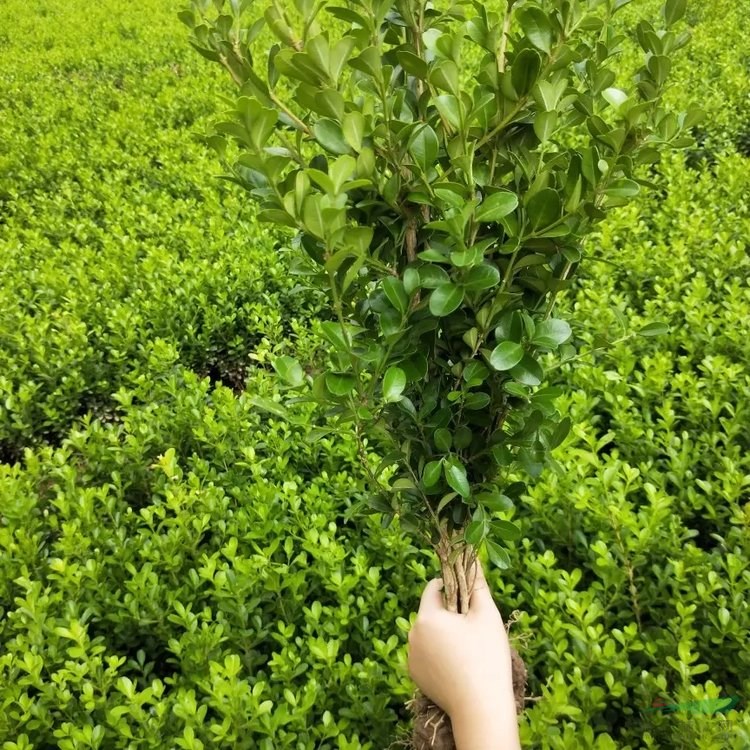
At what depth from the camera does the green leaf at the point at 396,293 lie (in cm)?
98

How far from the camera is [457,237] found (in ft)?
3.06

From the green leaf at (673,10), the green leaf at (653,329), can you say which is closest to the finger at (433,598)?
the green leaf at (653,329)

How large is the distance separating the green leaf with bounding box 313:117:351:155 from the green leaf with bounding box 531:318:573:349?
1.42ft

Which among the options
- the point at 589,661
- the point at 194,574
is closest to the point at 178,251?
the point at 194,574

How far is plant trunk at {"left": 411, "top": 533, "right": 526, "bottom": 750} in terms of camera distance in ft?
4.25

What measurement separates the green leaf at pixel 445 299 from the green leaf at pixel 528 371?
0.60 ft

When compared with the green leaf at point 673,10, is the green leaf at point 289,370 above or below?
below

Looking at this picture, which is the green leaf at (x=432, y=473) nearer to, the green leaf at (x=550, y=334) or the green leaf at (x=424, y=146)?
the green leaf at (x=550, y=334)

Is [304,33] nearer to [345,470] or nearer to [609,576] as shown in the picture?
[609,576]

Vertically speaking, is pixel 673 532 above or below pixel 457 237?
Result: below

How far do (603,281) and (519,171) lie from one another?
6.73 ft

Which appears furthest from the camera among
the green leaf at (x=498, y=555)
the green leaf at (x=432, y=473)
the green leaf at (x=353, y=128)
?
the green leaf at (x=498, y=555)

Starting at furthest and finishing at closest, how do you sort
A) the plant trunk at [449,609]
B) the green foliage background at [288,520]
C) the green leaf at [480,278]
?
the green foliage background at [288,520]
the plant trunk at [449,609]
the green leaf at [480,278]

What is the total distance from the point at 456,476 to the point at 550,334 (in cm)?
29
